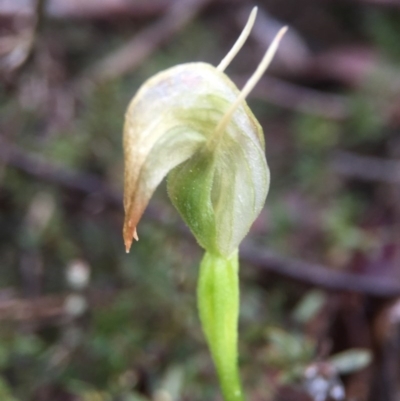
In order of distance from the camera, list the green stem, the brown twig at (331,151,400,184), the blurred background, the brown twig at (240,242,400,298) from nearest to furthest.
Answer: the green stem
the blurred background
the brown twig at (240,242,400,298)
the brown twig at (331,151,400,184)

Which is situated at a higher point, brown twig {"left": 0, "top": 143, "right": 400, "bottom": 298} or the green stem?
the green stem

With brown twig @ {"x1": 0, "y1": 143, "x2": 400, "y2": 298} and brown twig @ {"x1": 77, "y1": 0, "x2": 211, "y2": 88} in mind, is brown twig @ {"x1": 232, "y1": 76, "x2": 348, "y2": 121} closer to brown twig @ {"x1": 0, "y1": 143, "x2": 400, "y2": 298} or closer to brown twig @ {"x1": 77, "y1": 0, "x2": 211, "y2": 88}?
brown twig @ {"x1": 77, "y1": 0, "x2": 211, "y2": 88}

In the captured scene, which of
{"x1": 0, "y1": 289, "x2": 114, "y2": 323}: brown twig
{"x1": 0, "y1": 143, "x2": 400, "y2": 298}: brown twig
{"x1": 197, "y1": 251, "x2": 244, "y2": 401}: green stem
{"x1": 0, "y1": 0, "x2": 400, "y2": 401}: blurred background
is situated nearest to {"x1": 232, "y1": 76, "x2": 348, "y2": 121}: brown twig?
{"x1": 0, "y1": 0, "x2": 400, "y2": 401}: blurred background

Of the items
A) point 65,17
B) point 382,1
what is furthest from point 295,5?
point 65,17

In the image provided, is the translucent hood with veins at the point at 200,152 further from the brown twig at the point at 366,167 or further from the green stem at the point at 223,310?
the brown twig at the point at 366,167

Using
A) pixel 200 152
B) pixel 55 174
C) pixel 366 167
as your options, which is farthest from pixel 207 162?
pixel 366 167

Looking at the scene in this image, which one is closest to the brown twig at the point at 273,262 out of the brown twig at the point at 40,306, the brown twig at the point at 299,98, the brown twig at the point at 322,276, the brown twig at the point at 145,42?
the brown twig at the point at 322,276

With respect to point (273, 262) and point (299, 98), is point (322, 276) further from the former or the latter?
point (299, 98)
